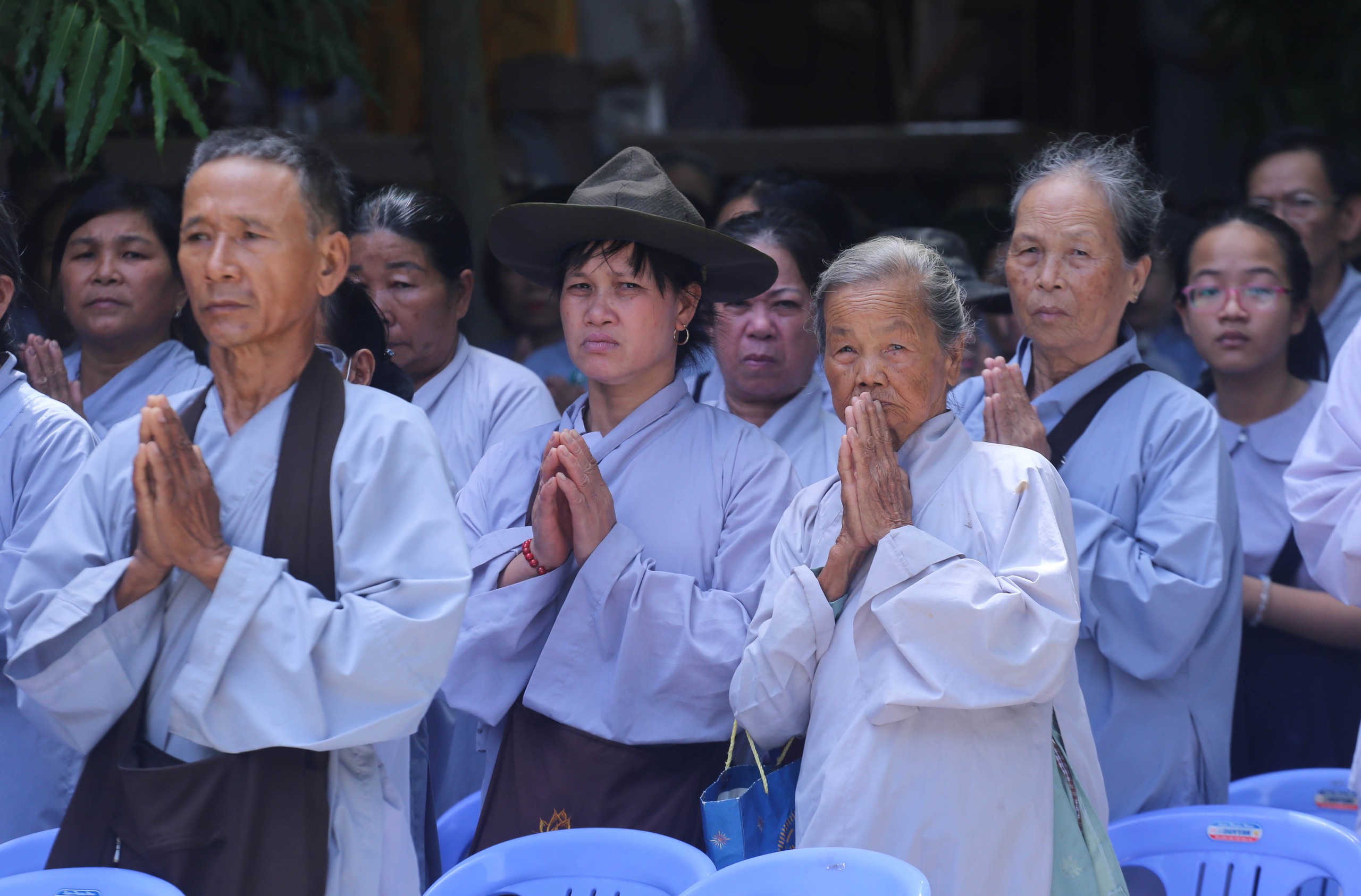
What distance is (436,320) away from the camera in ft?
12.3

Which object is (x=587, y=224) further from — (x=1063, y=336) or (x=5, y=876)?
(x=5, y=876)

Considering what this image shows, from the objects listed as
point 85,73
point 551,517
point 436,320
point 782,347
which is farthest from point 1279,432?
point 85,73

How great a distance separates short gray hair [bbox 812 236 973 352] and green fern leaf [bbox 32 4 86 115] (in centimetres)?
189

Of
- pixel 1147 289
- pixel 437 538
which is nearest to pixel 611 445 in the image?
pixel 437 538

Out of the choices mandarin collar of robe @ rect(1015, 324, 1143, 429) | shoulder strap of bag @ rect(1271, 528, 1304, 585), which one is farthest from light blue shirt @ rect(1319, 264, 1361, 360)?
mandarin collar of robe @ rect(1015, 324, 1143, 429)

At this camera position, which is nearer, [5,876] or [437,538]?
[437,538]

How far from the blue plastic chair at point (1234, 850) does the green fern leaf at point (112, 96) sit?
274 centimetres

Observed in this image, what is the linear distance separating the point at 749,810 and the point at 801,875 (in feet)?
0.92

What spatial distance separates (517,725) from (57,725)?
35.6 inches

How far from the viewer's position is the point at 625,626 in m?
2.62

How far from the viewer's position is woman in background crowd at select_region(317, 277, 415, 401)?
311 centimetres

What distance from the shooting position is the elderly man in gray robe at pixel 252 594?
6.65 feet

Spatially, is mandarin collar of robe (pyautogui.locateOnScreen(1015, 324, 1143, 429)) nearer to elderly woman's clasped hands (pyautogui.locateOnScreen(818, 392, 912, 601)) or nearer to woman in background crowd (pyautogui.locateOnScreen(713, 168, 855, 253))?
elderly woman's clasped hands (pyautogui.locateOnScreen(818, 392, 912, 601))

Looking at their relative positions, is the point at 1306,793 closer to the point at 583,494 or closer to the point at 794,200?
the point at 583,494
